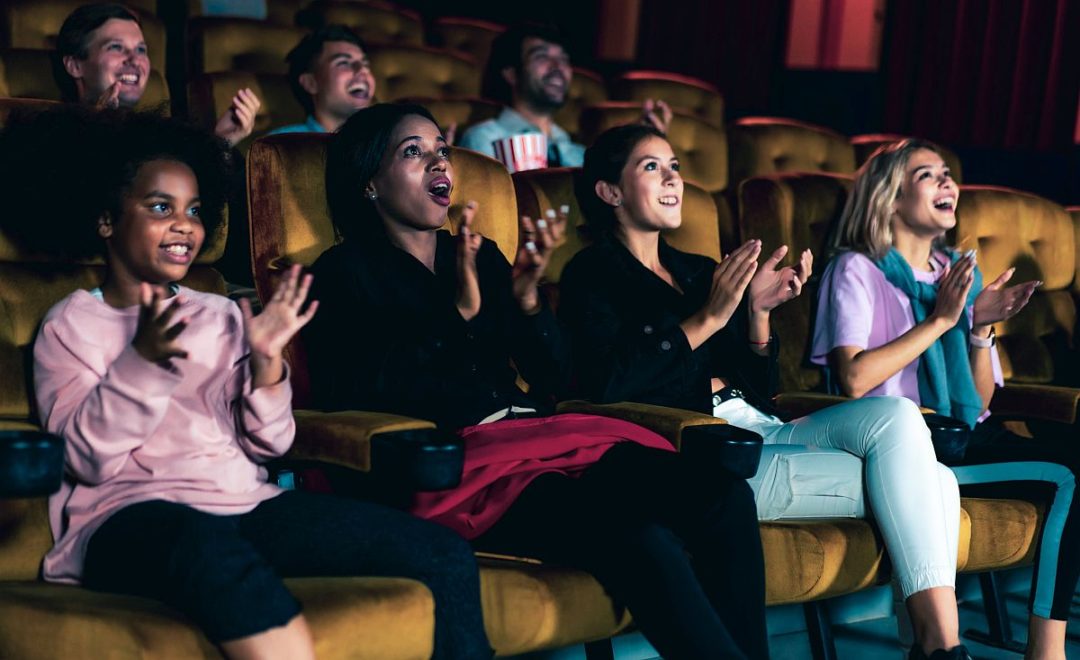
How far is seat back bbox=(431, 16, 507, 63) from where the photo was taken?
211 inches

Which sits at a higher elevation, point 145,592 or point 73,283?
point 73,283

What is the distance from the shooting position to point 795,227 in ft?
9.16

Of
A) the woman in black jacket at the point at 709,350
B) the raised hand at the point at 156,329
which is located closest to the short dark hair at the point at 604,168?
the woman in black jacket at the point at 709,350

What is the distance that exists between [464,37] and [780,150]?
5.25 ft

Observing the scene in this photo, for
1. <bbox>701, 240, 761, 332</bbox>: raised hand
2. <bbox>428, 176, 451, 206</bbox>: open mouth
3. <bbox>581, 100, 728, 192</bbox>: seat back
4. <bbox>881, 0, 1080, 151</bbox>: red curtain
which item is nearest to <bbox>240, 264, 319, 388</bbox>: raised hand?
<bbox>428, 176, 451, 206</bbox>: open mouth

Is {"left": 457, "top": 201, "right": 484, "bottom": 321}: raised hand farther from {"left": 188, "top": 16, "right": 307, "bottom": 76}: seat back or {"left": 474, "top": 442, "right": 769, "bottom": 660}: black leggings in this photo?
{"left": 188, "top": 16, "right": 307, "bottom": 76}: seat back

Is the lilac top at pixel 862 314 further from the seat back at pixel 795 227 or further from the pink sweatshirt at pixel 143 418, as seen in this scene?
the pink sweatshirt at pixel 143 418

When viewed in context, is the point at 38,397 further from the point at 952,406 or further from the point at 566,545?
the point at 952,406

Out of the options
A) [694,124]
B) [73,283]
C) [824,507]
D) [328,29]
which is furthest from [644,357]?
[694,124]

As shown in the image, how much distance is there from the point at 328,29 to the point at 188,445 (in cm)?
217

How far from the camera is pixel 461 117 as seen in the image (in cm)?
385

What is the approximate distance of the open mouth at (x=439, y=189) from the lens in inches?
84.1

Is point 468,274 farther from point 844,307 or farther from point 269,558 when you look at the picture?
point 844,307

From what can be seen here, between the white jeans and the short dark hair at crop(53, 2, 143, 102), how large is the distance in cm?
180
